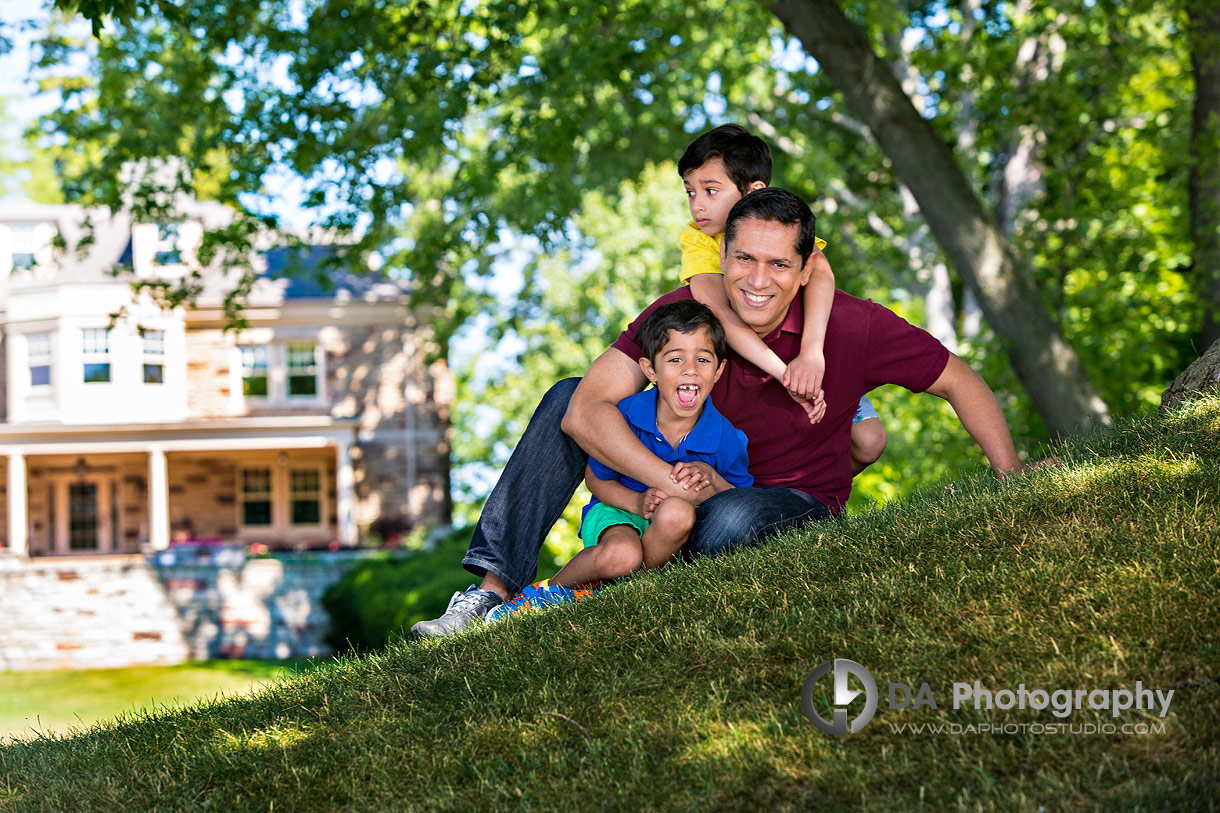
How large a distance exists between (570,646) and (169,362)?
22.6 meters

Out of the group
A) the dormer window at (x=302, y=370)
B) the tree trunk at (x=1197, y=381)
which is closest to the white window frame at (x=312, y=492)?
the dormer window at (x=302, y=370)

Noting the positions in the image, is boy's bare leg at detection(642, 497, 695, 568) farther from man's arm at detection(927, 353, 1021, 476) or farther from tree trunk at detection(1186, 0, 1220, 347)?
tree trunk at detection(1186, 0, 1220, 347)

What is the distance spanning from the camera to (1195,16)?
→ 10.7 meters

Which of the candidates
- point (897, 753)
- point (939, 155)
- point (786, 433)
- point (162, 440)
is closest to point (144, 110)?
point (939, 155)

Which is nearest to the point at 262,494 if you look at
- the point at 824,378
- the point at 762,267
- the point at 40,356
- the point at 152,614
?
the point at 152,614

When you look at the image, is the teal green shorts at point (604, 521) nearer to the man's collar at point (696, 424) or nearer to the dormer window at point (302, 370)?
the man's collar at point (696, 424)

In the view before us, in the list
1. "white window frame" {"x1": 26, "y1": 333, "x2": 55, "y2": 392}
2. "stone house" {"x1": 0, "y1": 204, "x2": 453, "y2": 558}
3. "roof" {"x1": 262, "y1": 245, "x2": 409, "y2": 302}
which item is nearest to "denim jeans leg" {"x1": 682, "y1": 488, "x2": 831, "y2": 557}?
"stone house" {"x1": 0, "y1": 204, "x2": 453, "y2": 558}

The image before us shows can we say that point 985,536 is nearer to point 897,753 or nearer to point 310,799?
point 897,753

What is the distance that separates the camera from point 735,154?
4465 millimetres

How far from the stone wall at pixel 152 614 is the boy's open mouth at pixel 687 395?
1643cm

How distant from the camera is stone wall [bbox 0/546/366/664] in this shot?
19.1 meters

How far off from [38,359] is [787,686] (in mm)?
25238

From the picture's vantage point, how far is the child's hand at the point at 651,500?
3953 millimetres

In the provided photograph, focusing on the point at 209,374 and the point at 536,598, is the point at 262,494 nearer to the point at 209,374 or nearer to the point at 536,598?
the point at 209,374
